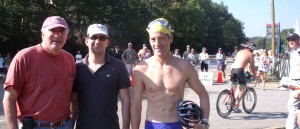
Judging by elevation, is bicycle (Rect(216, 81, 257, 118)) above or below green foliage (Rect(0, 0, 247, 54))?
below

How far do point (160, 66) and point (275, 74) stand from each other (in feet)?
65.5

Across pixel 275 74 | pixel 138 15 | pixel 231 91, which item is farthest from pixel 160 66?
pixel 138 15

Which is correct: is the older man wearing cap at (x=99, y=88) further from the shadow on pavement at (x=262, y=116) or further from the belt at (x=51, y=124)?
the shadow on pavement at (x=262, y=116)

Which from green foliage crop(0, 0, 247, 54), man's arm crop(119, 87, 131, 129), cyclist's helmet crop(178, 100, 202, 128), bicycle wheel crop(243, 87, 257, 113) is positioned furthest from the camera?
green foliage crop(0, 0, 247, 54)

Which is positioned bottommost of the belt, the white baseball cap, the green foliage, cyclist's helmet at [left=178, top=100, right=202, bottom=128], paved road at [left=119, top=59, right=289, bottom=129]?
paved road at [left=119, top=59, right=289, bottom=129]

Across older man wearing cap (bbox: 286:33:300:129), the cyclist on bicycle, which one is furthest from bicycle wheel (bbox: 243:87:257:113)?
older man wearing cap (bbox: 286:33:300:129)

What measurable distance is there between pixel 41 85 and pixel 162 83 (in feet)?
3.75

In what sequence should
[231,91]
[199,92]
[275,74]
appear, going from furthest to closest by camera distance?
[275,74] → [231,91] → [199,92]

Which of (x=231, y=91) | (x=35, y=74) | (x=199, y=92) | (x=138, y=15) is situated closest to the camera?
(x=35, y=74)

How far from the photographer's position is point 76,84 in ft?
12.8

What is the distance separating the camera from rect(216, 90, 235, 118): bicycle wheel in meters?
10.0

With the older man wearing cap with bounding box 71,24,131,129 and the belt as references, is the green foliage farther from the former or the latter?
the belt

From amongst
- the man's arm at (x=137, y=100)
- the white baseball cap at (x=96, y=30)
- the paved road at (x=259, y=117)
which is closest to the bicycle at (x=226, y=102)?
the paved road at (x=259, y=117)

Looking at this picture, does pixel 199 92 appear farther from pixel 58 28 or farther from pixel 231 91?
pixel 231 91
